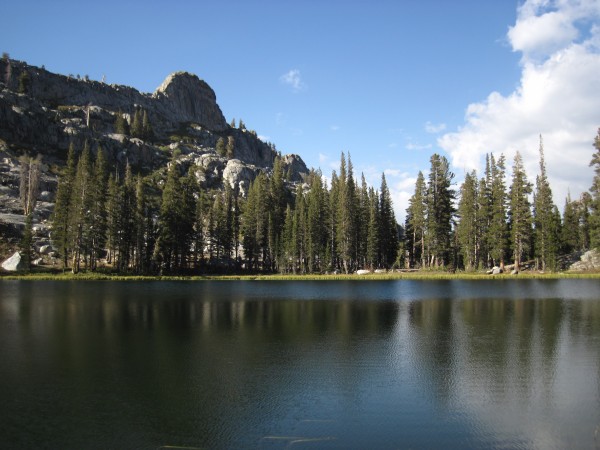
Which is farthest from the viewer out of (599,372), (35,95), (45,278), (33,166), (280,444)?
(35,95)

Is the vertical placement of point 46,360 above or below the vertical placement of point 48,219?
below

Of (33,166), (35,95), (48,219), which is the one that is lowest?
(48,219)

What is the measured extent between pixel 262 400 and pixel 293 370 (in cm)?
425

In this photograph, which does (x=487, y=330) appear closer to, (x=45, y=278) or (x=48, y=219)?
(x=45, y=278)

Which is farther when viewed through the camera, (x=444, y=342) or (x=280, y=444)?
(x=444, y=342)

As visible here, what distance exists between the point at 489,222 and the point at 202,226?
67714mm

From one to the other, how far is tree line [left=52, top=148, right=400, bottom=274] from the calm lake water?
5537 cm

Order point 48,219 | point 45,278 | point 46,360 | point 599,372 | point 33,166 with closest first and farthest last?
1. point 599,372
2. point 46,360
3. point 45,278
4. point 48,219
5. point 33,166

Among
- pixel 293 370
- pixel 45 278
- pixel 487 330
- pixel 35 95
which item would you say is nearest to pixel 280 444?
pixel 293 370

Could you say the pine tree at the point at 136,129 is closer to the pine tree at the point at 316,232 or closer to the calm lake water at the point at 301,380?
the pine tree at the point at 316,232

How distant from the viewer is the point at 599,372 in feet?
67.5

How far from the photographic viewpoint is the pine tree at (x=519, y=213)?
87000 millimetres

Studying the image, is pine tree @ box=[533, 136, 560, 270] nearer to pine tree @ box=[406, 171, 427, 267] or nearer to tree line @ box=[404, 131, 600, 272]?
tree line @ box=[404, 131, 600, 272]

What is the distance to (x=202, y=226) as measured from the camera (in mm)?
110438
